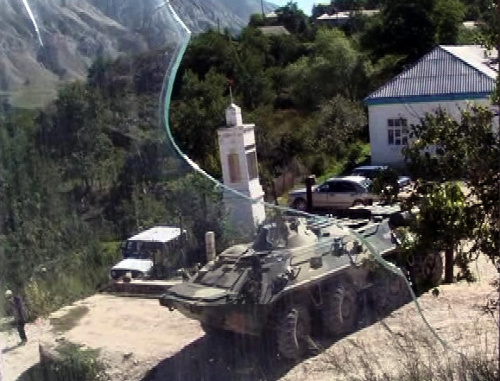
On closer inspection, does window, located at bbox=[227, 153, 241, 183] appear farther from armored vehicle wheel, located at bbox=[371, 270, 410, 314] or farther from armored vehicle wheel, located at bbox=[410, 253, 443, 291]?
armored vehicle wheel, located at bbox=[371, 270, 410, 314]

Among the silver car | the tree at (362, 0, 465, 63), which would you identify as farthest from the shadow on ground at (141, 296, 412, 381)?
the tree at (362, 0, 465, 63)

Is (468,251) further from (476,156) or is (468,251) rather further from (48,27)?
(48,27)

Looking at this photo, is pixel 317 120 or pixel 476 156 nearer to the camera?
pixel 476 156

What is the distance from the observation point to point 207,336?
140 inches

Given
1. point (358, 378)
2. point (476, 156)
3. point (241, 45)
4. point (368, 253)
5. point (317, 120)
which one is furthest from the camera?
point (241, 45)

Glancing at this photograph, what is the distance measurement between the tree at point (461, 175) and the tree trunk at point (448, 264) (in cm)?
33


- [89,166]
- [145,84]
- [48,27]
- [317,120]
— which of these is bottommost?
[317,120]

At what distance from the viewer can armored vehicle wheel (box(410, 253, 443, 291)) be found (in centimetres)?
450

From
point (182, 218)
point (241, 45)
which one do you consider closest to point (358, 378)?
point (182, 218)

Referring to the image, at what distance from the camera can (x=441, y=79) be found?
693 inches

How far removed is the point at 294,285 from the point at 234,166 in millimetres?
6711

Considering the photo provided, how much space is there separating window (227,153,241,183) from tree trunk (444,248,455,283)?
15.4ft

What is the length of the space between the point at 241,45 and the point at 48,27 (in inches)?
788

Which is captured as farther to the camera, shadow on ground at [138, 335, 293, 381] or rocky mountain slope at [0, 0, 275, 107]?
shadow on ground at [138, 335, 293, 381]
